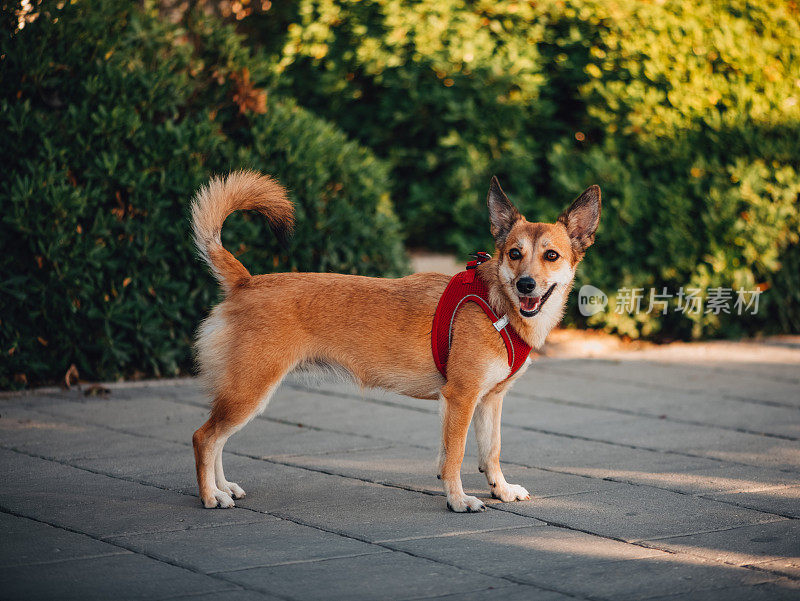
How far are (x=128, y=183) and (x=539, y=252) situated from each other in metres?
4.13

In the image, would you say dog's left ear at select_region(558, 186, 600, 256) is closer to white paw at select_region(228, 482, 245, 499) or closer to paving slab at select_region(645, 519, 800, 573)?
paving slab at select_region(645, 519, 800, 573)

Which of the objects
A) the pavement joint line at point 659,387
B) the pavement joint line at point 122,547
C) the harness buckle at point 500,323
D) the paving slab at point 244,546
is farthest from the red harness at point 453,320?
the pavement joint line at point 659,387

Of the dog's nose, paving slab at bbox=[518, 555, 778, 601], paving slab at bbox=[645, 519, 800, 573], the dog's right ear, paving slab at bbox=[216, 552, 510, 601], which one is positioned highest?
the dog's right ear

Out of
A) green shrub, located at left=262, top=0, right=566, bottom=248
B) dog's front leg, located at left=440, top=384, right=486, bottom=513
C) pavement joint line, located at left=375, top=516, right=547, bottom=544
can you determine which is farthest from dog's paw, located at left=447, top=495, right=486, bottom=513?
green shrub, located at left=262, top=0, right=566, bottom=248

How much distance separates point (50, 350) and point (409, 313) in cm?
394

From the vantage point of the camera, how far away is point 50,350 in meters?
7.84

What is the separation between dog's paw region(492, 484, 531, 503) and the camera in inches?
201

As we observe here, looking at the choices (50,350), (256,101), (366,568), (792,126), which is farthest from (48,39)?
(792,126)

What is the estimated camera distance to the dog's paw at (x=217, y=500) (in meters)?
4.88

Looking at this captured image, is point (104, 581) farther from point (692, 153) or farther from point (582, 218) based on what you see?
point (692, 153)

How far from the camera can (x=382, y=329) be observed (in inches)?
205

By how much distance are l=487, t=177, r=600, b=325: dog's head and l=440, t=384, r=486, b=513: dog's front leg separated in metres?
0.56

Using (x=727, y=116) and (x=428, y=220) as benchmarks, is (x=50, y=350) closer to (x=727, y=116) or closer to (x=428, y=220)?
(x=428, y=220)

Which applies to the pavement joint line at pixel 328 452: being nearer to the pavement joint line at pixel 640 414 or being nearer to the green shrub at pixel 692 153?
the pavement joint line at pixel 640 414
